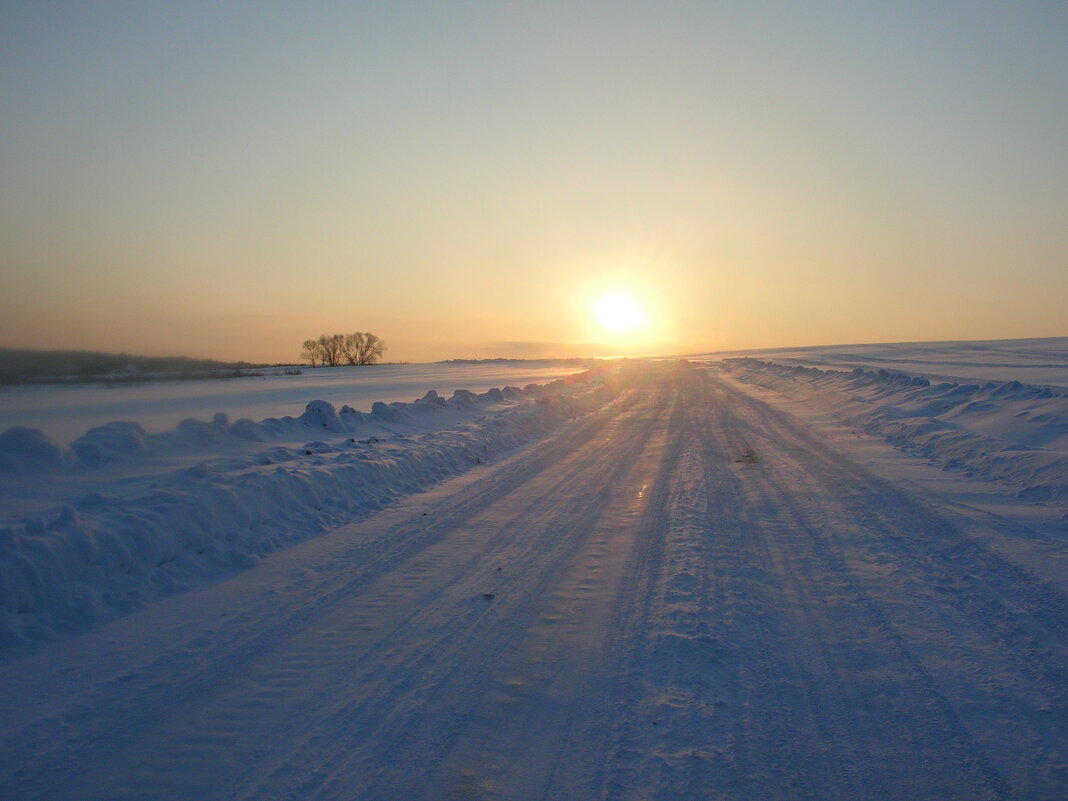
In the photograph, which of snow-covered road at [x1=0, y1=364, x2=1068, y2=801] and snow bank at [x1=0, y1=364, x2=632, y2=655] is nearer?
snow-covered road at [x1=0, y1=364, x2=1068, y2=801]

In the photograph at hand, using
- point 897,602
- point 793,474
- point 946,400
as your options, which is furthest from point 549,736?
point 946,400

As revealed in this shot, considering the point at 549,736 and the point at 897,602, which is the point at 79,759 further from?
the point at 897,602

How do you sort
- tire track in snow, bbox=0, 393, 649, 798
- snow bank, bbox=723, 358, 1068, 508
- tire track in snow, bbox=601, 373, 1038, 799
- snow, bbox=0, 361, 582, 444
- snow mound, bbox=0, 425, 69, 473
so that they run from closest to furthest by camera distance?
tire track in snow, bbox=601, 373, 1038, 799 → tire track in snow, bbox=0, 393, 649, 798 → snow mound, bbox=0, 425, 69, 473 → snow bank, bbox=723, 358, 1068, 508 → snow, bbox=0, 361, 582, 444

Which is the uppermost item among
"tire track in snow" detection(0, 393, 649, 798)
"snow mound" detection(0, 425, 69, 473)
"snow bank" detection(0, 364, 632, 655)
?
"snow mound" detection(0, 425, 69, 473)

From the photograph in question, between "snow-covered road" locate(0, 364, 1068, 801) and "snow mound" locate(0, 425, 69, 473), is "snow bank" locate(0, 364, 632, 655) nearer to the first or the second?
"snow mound" locate(0, 425, 69, 473)

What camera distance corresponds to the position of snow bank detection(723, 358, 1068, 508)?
930 cm

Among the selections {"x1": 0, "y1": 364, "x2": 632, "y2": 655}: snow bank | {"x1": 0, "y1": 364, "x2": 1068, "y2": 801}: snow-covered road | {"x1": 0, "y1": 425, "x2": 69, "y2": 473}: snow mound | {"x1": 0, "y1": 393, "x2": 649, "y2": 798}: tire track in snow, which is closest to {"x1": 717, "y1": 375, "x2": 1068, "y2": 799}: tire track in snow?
{"x1": 0, "y1": 364, "x2": 1068, "y2": 801}: snow-covered road

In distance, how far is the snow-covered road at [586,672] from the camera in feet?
10.4

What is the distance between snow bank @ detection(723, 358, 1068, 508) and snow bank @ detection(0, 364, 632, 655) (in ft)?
27.7

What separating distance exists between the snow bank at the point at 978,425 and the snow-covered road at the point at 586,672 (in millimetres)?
2978

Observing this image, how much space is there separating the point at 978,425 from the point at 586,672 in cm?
1357

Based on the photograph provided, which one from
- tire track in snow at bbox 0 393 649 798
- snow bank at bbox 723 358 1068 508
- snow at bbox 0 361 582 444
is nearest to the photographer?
tire track in snow at bbox 0 393 649 798

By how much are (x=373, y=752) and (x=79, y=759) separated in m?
1.57

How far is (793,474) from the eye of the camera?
33.2ft
